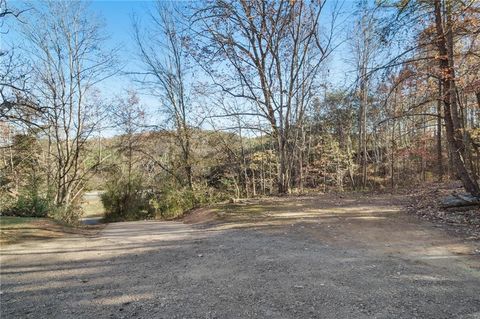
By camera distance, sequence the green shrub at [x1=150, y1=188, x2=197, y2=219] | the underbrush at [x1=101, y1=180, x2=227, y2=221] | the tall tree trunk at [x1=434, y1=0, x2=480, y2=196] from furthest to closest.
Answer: the underbrush at [x1=101, y1=180, x2=227, y2=221] < the green shrub at [x1=150, y1=188, x2=197, y2=219] < the tall tree trunk at [x1=434, y1=0, x2=480, y2=196]

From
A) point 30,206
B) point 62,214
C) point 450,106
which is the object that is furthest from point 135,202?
point 450,106

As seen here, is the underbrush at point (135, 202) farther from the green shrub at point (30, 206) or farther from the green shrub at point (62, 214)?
the green shrub at point (30, 206)

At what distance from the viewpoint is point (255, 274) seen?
3406mm

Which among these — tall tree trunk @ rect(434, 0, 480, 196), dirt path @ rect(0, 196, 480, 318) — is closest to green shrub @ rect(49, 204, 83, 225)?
dirt path @ rect(0, 196, 480, 318)

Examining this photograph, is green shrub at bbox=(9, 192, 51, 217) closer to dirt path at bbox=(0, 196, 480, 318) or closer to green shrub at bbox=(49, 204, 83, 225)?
green shrub at bbox=(49, 204, 83, 225)

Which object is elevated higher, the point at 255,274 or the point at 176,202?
the point at 176,202

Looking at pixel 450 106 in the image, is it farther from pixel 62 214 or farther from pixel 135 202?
pixel 135 202

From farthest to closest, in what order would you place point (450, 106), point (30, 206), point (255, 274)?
1. point (30, 206)
2. point (450, 106)
3. point (255, 274)

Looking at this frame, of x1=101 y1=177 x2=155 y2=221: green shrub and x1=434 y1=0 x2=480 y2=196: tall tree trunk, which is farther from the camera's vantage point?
x1=101 y1=177 x2=155 y2=221: green shrub

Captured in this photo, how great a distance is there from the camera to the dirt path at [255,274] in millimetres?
2600

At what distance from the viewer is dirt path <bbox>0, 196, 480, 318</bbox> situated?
2600 millimetres

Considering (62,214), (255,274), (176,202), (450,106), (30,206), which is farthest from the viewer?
(176,202)

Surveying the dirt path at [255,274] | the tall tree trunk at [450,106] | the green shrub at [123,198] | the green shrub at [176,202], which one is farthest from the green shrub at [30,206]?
the tall tree trunk at [450,106]

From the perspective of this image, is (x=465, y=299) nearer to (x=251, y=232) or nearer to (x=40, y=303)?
(x=251, y=232)
